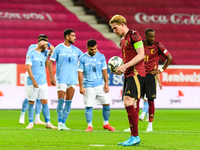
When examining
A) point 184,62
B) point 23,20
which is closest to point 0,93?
point 23,20

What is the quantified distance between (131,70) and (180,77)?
933 centimetres

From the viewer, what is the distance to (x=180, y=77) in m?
14.5

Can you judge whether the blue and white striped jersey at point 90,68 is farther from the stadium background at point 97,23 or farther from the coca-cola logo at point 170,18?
the coca-cola logo at point 170,18

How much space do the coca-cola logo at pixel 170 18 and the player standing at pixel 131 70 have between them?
15793mm

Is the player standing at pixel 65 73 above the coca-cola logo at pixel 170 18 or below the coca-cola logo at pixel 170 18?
below

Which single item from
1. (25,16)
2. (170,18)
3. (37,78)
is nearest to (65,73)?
(37,78)

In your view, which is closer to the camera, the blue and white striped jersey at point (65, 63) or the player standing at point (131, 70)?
the player standing at point (131, 70)

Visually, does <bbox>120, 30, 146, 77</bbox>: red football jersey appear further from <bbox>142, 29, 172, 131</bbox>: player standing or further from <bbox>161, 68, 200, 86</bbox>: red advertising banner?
<bbox>161, 68, 200, 86</bbox>: red advertising banner

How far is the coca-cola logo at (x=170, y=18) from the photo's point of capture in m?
21.1

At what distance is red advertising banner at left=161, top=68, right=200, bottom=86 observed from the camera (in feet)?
47.2

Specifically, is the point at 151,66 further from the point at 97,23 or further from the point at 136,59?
the point at 97,23

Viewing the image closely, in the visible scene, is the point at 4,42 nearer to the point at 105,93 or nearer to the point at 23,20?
the point at 23,20

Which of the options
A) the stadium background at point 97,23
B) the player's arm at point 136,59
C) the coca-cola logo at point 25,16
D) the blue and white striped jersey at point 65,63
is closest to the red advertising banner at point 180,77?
the stadium background at point 97,23

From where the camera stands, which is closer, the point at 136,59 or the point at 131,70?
the point at 136,59
